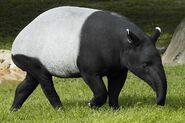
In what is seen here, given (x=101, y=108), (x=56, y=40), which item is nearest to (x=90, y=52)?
(x=56, y=40)

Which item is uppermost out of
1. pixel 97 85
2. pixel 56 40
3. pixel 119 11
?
pixel 56 40

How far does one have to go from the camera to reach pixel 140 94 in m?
10.5

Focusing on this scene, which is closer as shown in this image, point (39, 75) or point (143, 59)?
point (143, 59)

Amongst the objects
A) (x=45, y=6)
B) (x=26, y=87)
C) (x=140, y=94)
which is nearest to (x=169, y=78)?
(x=140, y=94)

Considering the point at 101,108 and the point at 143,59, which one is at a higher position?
the point at 143,59

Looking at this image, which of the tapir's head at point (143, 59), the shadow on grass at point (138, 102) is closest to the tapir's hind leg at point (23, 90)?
the shadow on grass at point (138, 102)

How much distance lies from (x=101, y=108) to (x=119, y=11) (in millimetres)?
17157

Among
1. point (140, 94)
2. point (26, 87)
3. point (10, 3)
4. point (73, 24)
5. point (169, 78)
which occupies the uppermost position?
point (73, 24)

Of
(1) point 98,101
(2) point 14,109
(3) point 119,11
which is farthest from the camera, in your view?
(3) point 119,11

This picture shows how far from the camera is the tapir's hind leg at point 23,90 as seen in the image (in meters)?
8.88

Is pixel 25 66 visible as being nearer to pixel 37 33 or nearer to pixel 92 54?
pixel 37 33

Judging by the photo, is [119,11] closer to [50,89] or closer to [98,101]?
[50,89]

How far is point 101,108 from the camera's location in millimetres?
8398

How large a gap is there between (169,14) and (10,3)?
7032 mm
